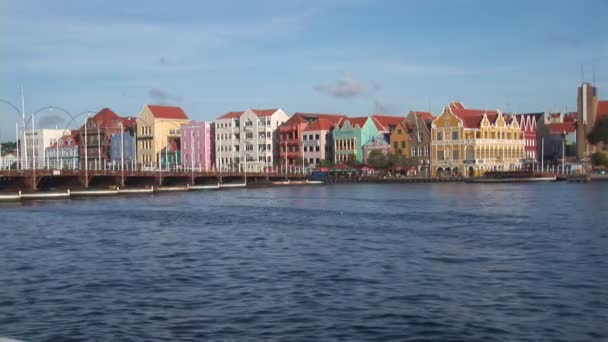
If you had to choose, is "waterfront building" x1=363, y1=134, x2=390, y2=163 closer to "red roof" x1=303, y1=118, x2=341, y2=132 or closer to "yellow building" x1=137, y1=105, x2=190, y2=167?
"red roof" x1=303, y1=118, x2=341, y2=132

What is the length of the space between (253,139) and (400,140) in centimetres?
2898

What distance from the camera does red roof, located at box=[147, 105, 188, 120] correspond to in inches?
5758

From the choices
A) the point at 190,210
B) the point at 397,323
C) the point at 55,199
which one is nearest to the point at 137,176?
Result: the point at 55,199

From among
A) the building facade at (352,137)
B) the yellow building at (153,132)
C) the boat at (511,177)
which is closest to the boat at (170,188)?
the building facade at (352,137)

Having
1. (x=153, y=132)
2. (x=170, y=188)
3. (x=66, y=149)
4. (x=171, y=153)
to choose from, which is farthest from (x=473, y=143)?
(x=66, y=149)

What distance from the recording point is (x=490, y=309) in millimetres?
19531

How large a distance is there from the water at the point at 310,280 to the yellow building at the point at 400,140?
7839cm

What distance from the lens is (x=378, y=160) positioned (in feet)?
398

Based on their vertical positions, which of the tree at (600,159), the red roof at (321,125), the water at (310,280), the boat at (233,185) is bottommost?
the water at (310,280)

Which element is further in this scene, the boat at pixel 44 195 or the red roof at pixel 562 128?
the red roof at pixel 562 128

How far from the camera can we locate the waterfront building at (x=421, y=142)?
122250 mm

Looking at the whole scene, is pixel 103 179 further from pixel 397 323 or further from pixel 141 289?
pixel 397 323

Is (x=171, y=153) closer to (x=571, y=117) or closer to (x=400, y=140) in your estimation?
(x=400, y=140)

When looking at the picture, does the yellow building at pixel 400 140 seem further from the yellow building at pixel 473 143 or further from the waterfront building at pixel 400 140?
the yellow building at pixel 473 143
